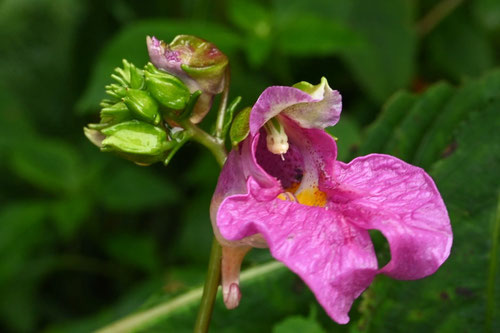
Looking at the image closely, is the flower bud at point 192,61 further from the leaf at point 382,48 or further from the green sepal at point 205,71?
the leaf at point 382,48

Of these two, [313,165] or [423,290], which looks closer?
[313,165]

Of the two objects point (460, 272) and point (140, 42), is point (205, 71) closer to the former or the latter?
point (460, 272)

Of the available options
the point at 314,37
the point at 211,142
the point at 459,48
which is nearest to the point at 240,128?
the point at 211,142

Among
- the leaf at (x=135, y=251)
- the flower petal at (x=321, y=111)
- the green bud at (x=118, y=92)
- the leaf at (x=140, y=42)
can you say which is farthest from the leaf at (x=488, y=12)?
the green bud at (x=118, y=92)

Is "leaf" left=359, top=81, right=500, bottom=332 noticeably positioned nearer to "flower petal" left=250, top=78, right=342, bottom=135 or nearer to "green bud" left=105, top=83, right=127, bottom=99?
"flower petal" left=250, top=78, right=342, bottom=135

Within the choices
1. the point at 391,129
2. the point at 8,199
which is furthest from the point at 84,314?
the point at 391,129

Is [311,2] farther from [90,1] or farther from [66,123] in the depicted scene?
[66,123]

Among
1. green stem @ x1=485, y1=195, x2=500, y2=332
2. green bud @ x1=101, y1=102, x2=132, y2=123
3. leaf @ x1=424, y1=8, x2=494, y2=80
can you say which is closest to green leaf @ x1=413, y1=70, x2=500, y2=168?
green stem @ x1=485, y1=195, x2=500, y2=332
